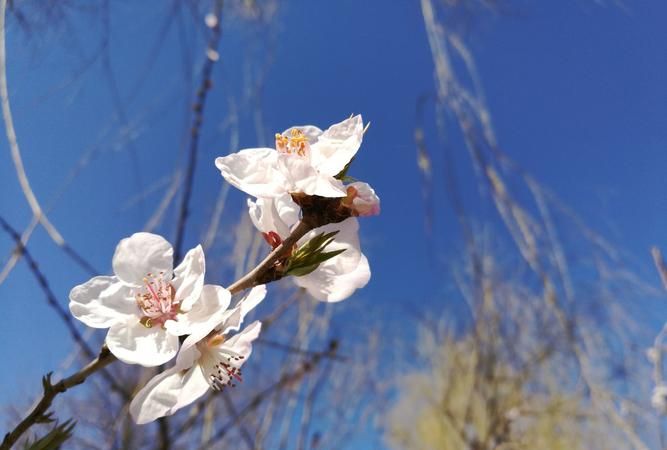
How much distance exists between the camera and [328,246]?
387 millimetres

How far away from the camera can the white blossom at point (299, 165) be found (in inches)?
13.2

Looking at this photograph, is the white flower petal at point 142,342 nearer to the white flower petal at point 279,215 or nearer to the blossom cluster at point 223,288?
the blossom cluster at point 223,288

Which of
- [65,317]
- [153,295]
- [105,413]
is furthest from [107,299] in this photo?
[105,413]

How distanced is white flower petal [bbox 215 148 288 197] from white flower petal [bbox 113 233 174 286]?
0.09 meters

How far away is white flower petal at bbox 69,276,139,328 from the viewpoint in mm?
360

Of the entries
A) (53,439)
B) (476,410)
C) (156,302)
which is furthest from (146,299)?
(476,410)

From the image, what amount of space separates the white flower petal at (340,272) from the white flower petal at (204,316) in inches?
2.4

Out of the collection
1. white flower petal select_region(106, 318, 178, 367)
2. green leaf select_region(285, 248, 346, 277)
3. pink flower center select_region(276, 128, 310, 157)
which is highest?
pink flower center select_region(276, 128, 310, 157)

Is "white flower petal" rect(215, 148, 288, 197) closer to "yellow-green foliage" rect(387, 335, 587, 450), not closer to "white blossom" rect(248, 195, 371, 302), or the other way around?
"white blossom" rect(248, 195, 371, 302)

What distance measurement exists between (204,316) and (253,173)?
4.3 inches

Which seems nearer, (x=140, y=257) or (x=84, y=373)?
(x=84, y=373)

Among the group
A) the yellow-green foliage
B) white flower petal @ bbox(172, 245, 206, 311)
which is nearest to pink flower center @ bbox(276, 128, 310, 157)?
white flower petal @ bbox(172, 245, 206, 311)

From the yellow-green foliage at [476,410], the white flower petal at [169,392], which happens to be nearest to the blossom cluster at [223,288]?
the white flower petal at [169,392]

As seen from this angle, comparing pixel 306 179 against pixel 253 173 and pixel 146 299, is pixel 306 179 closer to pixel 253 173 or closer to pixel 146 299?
pixel 253 173
